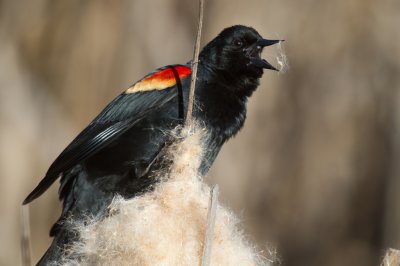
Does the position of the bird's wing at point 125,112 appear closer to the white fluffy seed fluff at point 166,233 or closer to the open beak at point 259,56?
the open beak at point 259,56

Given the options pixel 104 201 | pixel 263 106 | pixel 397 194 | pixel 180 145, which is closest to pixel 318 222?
pixel 397 194

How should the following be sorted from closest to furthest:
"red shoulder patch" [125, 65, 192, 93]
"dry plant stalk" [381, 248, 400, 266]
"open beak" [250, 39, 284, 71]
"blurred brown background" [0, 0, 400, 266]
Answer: "dry plant stalk" [381, 248, 400, 266], "open beak" [250, 39, 284, 71], "red shoulder patch" [125, 65, 192, 93], "blurred brown background" [0, 0, 400, 266]

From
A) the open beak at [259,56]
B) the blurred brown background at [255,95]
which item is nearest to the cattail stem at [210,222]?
the open beak at [259,56]

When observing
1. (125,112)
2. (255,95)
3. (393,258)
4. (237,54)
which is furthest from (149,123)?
(393,258)

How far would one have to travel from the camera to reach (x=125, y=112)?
7.57ft

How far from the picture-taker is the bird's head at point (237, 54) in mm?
2316

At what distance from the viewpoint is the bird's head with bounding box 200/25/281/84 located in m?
2.32

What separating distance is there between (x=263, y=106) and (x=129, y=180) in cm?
117

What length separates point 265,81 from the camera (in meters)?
3.18

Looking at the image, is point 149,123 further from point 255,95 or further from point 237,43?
point 255,95

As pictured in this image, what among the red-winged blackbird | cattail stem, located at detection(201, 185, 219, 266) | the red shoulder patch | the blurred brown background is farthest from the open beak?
cattail stem, located at detection(201, 185, 219, 266)

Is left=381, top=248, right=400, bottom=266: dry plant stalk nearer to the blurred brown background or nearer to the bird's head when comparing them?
the bird's head

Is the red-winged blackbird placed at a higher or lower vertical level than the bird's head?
lower

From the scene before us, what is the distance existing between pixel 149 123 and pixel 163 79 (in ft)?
0.63
